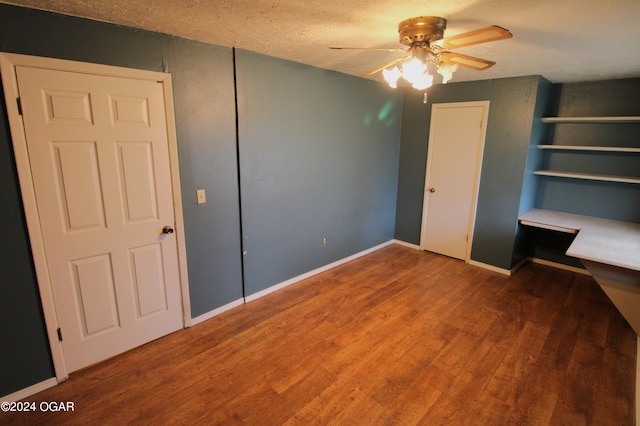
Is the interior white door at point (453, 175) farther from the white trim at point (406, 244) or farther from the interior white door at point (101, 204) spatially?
the interior white door at point (101, 204)

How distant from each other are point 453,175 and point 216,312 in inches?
134

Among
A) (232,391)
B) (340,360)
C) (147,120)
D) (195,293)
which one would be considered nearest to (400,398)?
(340,360)

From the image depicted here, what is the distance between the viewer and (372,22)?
1.87 m

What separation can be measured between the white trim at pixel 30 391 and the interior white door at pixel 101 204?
122 mm

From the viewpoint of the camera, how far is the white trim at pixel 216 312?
272cm

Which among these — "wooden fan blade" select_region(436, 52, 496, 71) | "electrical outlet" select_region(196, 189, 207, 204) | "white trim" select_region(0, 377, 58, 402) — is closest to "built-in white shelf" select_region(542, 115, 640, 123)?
"wooden fan blade" select_region(436, 52, 496, 71)

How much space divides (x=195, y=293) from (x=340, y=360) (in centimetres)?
137

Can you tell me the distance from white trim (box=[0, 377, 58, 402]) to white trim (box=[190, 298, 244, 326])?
948mm

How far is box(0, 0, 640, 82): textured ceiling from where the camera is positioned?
163cm

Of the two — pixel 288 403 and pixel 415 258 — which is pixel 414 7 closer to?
pixel 288 403

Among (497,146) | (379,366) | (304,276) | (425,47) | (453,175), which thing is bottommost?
(379,366)

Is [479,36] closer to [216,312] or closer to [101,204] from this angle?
[101,204]

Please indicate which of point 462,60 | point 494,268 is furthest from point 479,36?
point 494,268

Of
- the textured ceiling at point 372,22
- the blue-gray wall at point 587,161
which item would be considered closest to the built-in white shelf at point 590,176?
the blue-gray wall at point 587,161
